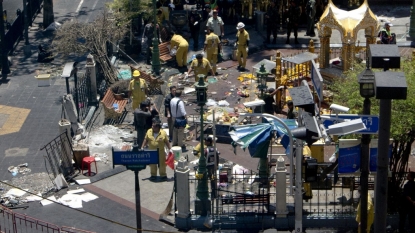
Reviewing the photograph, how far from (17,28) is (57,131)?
→ 10311mm

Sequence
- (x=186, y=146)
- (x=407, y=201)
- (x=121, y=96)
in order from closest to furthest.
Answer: (x=407, y=201), (x=186, y=146), (x=121, y=96)

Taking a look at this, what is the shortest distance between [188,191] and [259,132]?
208 centimetres

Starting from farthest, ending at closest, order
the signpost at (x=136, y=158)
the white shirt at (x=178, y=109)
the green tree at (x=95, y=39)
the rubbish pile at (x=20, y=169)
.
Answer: the green tree at (x=95, y=39) → the white shirt at (x=178, y=109) → the rubbish pile at (x=20, y=169) → the signpost at (x=136, y=158)

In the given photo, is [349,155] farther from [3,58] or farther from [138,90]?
[3,58]

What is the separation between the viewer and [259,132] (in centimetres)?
2141

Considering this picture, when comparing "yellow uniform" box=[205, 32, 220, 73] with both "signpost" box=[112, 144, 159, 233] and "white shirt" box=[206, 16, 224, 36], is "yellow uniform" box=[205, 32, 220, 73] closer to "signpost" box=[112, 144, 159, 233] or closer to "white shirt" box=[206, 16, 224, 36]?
"white shirt" box=[206, 16, 224, 36]

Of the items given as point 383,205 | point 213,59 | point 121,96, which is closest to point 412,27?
point 213,59

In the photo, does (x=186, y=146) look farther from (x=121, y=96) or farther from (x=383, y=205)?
(x=383, y=205)

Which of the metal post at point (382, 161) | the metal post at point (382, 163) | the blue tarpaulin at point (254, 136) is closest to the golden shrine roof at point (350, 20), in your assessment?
the blue tarpaulin at point (254, 136)

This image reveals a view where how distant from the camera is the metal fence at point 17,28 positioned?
35.0 m

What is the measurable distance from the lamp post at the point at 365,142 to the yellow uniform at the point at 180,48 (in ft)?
48.1

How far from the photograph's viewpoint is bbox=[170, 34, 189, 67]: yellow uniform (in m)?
31.7

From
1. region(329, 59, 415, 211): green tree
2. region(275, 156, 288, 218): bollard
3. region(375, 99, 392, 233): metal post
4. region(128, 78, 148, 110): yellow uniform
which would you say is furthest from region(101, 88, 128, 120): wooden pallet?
region(375, 99, 392, 233): metal post

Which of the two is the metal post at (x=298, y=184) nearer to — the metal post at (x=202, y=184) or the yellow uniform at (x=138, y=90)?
the metal post at (x=202, y=184)
